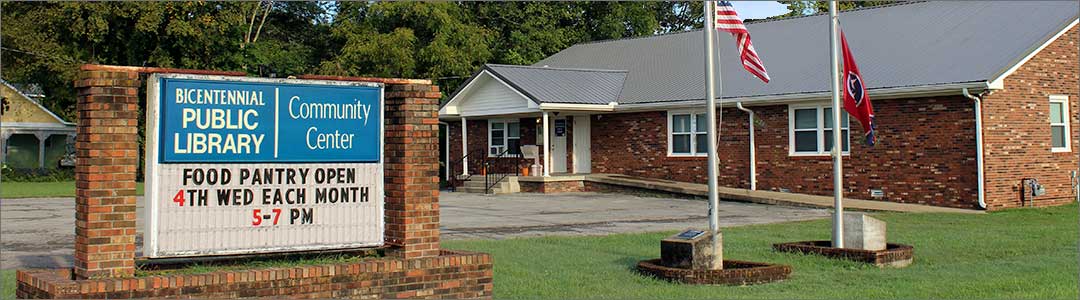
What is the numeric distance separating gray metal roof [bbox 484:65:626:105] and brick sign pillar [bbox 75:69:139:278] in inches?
785

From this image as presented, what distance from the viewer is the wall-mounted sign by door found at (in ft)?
25.2

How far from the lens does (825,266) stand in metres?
11.2

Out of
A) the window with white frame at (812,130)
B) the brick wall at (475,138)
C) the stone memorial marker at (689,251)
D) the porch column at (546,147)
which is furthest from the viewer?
the brick wall at (475,138)

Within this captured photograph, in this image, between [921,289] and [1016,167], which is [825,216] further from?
[921,289]

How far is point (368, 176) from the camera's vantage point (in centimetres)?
872

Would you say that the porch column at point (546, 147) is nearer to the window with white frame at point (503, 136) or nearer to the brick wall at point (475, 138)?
the brick wall at point (475, 138)

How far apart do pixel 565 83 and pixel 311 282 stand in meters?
21.5

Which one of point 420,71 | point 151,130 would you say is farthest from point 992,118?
point 420,71

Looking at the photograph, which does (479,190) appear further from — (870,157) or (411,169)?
(411,169)

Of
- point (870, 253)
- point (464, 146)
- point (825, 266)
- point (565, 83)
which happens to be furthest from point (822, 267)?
point (464, 146)

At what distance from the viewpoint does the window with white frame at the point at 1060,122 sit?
22078mm

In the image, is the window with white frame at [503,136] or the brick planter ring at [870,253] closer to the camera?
the brick planter ring at [870,253]

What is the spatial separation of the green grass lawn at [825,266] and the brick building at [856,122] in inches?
189

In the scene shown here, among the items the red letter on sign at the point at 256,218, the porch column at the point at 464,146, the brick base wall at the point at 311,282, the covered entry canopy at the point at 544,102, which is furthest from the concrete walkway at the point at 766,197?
the red letter on sign at the point at 256,218
